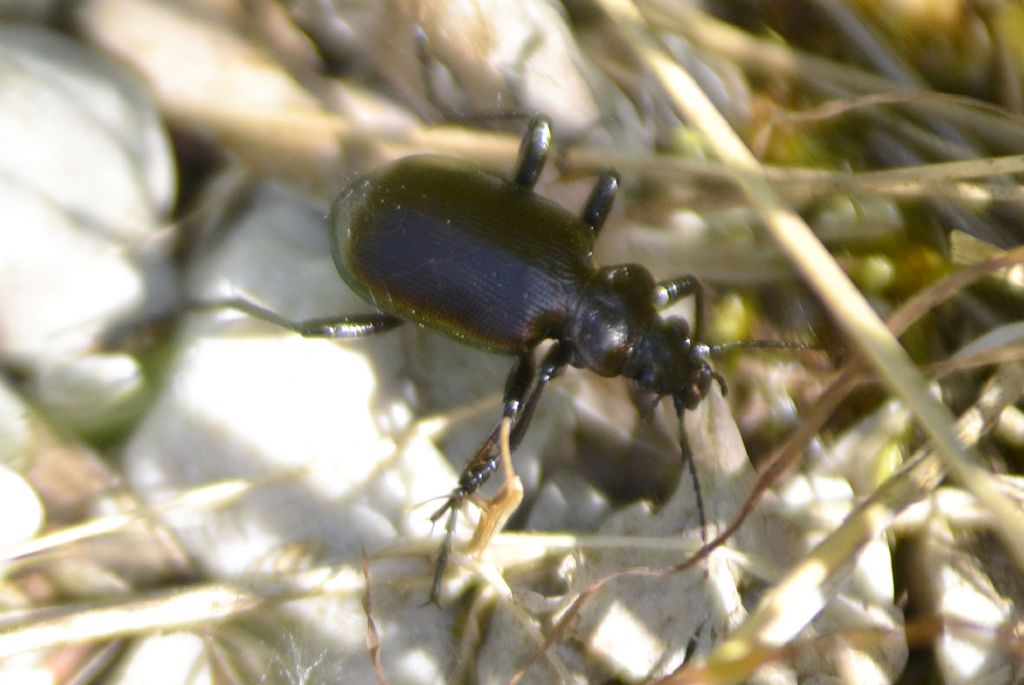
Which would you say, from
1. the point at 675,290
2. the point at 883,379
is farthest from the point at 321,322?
the point at 883,379

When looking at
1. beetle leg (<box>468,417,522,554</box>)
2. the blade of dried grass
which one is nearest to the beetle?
beetle leg (<box>468,417,522,554</box>)

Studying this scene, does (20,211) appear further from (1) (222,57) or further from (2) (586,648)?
(2) (586,648)

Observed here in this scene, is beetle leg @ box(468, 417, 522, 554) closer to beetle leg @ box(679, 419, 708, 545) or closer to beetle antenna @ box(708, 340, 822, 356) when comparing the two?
beetle leg @ box(679, 419, 708, 545)

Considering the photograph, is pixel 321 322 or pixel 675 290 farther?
pixel 675 290

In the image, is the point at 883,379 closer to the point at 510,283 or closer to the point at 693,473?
the point at 693,473

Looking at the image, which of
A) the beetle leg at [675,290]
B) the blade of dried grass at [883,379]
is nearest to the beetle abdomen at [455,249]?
the beetle leg at [675,290]

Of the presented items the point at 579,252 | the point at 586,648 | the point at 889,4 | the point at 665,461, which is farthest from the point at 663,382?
the point at 889,4
